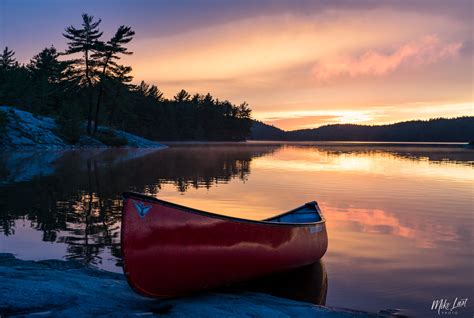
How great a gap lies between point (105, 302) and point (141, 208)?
1548 millimetres

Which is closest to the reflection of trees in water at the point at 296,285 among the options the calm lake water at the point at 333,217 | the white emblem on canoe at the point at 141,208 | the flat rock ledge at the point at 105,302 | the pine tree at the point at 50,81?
the calm lake water at the point at 333,217

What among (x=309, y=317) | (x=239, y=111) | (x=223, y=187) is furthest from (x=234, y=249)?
(x=239, y=111)

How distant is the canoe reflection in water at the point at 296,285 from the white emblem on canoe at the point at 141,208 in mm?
2458

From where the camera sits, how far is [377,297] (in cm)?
805

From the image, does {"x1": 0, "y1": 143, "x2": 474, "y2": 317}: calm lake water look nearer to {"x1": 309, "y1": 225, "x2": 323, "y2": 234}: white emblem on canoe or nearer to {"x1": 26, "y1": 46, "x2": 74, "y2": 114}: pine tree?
{"x1": 309, "y1": 225, "x2": 323, "y2": 234}: white emblem on canoe

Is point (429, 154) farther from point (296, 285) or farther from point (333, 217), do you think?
point (296, 285)

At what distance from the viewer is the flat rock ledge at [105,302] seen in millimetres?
6328

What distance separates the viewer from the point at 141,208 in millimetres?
6758

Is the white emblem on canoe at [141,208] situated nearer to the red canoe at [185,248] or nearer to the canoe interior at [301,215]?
the red canoe at [185,248]

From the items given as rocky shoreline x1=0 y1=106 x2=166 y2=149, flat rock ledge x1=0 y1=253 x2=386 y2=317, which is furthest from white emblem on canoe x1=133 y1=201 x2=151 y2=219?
rocky shoreline x1=0 y1=106 x2=166 y2=149

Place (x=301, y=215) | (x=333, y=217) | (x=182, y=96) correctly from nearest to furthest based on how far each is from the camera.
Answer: (x=301, y=215)
(x=333, y=217)
(x=182, y=96)

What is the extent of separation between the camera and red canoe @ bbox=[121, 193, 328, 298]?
6.77 metres

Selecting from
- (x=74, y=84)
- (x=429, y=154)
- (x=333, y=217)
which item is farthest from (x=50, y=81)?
(x=333, y=217)

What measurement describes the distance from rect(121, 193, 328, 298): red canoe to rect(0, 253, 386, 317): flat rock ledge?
0.33 m
